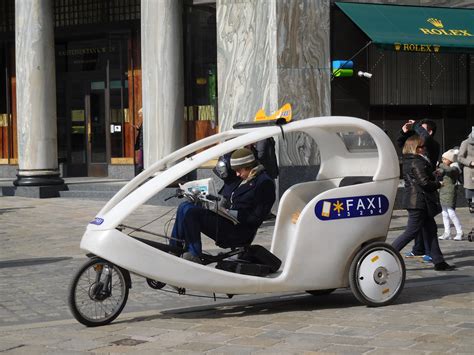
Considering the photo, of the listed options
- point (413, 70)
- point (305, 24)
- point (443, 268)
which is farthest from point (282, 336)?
point (413, 70)

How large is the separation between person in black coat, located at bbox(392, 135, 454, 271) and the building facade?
6389 millimetres

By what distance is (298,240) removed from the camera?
26.4 ft

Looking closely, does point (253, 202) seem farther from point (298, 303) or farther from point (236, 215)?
point (298, 303)

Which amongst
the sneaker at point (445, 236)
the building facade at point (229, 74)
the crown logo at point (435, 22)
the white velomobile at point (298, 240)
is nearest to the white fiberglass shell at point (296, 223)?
the white velomobile at point (298, 240)

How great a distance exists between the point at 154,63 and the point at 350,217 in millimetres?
11092

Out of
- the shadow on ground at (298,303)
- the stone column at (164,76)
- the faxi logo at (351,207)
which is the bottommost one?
the shadow on ground at (298,303)

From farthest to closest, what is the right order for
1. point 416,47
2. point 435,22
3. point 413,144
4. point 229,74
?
point 435,22, point 229,74, point 416,47, point 413,144

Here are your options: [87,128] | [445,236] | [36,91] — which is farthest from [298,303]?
[87,128]

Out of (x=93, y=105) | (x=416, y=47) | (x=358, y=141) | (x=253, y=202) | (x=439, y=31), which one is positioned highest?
(x=439, y=31)

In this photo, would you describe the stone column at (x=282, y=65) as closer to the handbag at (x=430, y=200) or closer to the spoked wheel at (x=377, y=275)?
the handbag at (x=430, y=200)

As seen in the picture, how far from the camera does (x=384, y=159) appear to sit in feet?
27.6

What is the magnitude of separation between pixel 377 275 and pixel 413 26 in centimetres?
1108

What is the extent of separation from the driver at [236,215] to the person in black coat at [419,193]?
2773 millimetres

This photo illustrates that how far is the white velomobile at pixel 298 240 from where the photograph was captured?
760 cm
